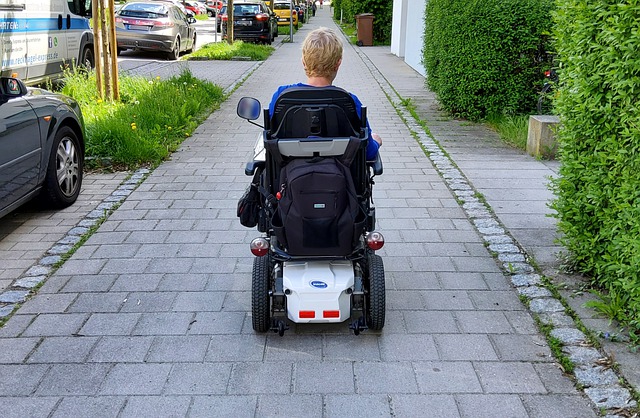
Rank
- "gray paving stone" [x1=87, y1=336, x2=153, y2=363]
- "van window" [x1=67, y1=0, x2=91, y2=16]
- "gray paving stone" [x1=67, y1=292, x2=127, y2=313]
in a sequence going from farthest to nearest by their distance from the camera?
"van window" [x1=67, y1=0, x2=91, y2=16] < "gray paving stone" [x1=67, y1=292, x2=127, y2=313] < "gray paving stone" [x1=87, y1=336, x2=153, y2=363]

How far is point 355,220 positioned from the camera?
391 cm

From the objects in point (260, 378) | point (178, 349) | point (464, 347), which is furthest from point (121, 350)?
point (464, 347)

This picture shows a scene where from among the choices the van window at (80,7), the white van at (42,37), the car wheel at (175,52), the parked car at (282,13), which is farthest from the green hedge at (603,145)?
the parked car at (282,13)

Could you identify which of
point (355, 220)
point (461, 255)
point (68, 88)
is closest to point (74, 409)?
point (355, 220)

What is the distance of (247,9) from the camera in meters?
28.7

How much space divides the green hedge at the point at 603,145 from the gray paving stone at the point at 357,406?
1.51m

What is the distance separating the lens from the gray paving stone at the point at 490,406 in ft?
11.0

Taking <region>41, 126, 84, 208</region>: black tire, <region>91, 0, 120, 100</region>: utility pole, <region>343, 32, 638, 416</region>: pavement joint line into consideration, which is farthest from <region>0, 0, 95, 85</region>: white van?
<region>343, 32, 638, 416</region>: pavement joint line

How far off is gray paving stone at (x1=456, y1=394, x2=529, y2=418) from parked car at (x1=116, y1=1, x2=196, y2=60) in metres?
19.0

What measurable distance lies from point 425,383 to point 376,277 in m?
0.68

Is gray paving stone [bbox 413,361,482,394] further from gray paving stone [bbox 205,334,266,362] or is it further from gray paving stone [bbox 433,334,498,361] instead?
gray paving stone [bbox 205,334,266,362]

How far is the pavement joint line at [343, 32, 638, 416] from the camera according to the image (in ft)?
11.5

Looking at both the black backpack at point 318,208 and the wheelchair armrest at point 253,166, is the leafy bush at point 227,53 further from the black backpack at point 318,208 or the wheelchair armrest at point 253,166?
the black backpack at point 318,208

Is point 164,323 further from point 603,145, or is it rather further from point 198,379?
point 603,145
